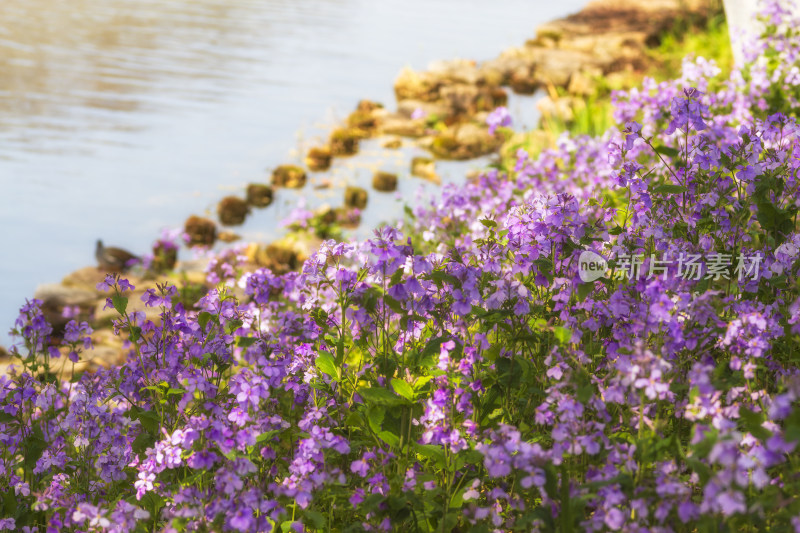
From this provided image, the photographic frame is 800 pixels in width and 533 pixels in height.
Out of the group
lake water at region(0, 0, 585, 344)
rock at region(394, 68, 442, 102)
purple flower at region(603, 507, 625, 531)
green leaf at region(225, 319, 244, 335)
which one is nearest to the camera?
purple flower at region(603, 507, 625, 531)

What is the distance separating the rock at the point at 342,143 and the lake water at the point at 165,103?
34 centimetres

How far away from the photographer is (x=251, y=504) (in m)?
2.33

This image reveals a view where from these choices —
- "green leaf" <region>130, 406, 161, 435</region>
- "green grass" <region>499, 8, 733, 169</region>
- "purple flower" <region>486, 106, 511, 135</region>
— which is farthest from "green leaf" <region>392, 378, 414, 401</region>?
"green grass" <region>499, 8, 733, 169</region>

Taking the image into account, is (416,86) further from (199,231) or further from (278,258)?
(278,258)

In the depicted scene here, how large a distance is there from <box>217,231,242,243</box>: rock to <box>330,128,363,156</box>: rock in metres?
2.90

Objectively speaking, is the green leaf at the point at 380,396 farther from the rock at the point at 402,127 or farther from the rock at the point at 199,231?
the rock at the point at 402,127

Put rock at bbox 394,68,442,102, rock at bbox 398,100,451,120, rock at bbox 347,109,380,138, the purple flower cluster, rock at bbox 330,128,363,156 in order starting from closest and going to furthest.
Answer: the purple flower cluster → rock at bbox 330,128,363,156 → rock at bbox 347,109,380,138 → rock at bbox 398,100,451,120 → rock at bbox 394,68,442,102

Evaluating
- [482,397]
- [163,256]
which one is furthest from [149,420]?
[163,256]

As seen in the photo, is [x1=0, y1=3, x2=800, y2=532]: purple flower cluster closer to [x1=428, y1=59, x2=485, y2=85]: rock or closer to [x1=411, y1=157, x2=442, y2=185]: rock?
[x1=411, y1=157, x2=442, y2=185]: rock

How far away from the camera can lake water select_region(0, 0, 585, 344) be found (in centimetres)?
912

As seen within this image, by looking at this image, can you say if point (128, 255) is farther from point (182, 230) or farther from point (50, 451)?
Result: point (50, 451)

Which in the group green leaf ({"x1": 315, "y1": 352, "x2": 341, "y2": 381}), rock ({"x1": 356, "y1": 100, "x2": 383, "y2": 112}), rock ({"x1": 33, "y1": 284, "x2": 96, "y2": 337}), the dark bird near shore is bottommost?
rock ({"x1": 33, "y1": 284, "x2": 96, "y2": 337})

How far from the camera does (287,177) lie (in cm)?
1010

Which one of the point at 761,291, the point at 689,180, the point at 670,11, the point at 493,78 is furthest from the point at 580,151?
the point at 670,11
